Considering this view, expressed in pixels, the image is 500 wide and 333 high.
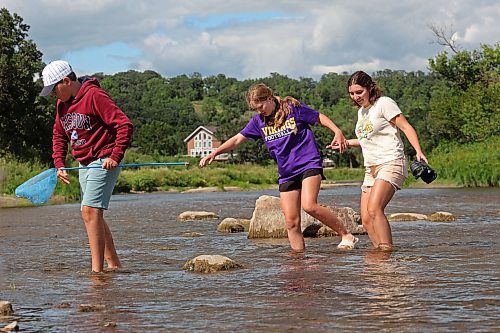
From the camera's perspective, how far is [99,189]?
760 cm

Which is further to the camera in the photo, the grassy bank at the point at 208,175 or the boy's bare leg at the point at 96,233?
the grassy bank at the point at 208,175

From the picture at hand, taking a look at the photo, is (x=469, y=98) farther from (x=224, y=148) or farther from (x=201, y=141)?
(x=201, y=141)

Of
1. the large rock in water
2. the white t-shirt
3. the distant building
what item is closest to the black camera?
the white t-shirt

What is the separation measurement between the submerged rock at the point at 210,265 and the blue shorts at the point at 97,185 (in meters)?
0.92

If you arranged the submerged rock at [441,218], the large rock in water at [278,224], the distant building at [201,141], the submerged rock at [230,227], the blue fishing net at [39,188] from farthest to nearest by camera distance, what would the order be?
the distant building at [201,141] < the submerged rock at [441,218] < the submerged rock at [230,227] < the large rock in water at [278,224] < the blue fishing net at [39,188]

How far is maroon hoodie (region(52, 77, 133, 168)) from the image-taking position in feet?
24.7

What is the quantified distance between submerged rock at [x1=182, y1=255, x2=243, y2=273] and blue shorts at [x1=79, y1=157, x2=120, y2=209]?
0.92 metres

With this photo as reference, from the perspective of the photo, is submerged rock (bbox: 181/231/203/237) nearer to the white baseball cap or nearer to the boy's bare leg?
the boy's bare leg

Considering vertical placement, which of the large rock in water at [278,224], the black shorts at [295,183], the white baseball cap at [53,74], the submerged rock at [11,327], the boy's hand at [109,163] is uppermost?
the white baseball cap at [53,74]

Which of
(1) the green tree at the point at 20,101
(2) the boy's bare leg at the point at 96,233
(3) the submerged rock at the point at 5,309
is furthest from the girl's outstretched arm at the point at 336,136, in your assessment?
(1) the green tree at the point at 20,101

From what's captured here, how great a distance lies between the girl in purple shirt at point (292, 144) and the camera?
8648 mm

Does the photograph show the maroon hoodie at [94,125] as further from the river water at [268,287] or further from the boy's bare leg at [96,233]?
the river water at [268,287]

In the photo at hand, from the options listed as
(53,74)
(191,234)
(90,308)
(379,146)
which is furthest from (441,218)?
(90,308)

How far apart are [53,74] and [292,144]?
243cm
